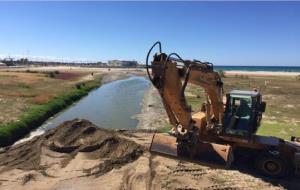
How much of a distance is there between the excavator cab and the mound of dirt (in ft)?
12.7

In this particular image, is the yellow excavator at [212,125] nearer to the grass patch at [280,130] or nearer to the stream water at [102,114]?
the grass patch at [280,130]

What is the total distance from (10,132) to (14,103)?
28.2 ft

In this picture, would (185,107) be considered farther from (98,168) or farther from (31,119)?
(31,119)

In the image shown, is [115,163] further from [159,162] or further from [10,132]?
[10,132]

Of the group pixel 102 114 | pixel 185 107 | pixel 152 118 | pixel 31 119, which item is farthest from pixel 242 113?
pixel 102 114

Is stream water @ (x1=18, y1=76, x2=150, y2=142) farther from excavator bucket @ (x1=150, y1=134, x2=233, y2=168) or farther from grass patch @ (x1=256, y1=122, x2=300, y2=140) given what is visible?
excavator bucket @ (x1=150, y1=134, x2=233, y2=168)

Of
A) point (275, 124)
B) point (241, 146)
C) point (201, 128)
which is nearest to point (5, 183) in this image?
point (201, 128)

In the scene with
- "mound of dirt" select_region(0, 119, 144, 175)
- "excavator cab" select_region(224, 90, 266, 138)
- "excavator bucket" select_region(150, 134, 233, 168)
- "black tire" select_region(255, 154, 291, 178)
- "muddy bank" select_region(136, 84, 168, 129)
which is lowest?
"muddy bank" select_region(136, 84, 168, 129)

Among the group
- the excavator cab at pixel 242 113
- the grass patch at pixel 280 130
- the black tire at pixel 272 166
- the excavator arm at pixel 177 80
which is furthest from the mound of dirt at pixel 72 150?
the grass patch at pixel 280 130

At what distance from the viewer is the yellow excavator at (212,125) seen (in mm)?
10609

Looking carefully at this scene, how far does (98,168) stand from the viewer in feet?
42.2

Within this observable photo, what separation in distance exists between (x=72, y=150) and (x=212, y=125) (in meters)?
5.77

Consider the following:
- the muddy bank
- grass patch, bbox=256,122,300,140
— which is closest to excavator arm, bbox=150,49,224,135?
grass patch, bbox=256,122,300,140

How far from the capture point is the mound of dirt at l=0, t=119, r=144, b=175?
13.4 meters
